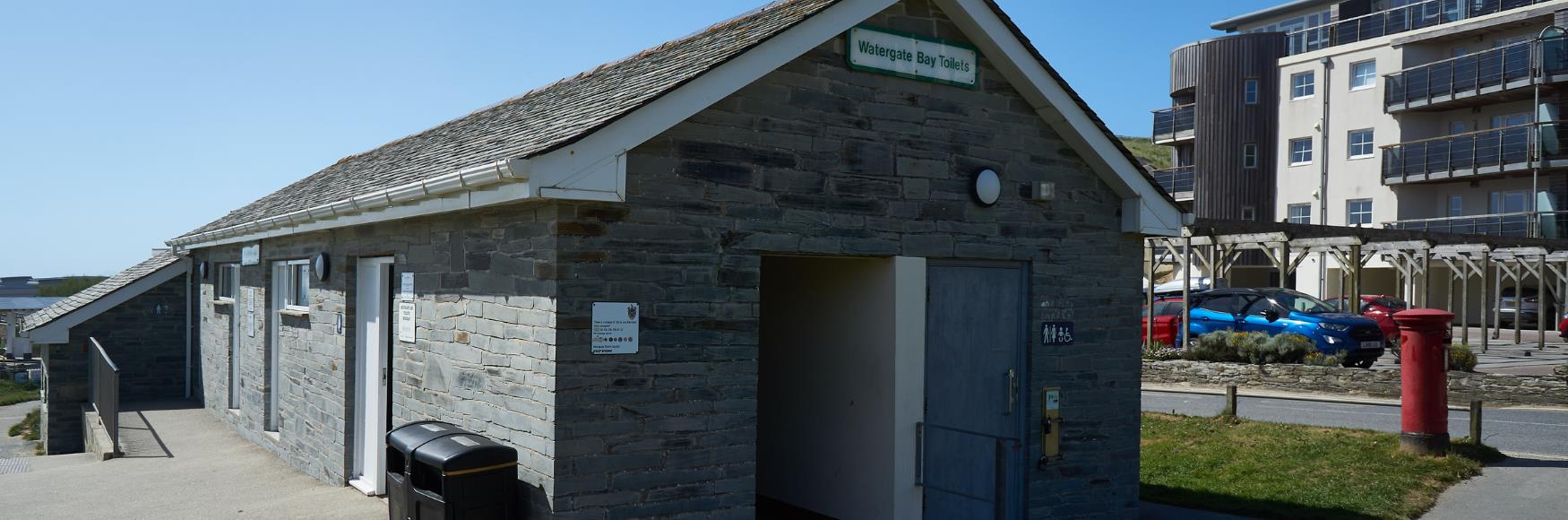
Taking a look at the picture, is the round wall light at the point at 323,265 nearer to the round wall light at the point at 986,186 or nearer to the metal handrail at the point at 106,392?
the metal handrail at the point at 106,392

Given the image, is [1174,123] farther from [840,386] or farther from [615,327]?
[615,327]

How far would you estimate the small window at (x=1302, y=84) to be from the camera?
37.4 metres

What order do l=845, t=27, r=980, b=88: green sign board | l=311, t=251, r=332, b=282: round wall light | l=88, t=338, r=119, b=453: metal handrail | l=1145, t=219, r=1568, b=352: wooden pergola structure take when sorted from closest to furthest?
l=845, t=27, r=980, b=88: green sign board < l=311, t=251, r=332, b=282: round wall light < l=88, t=338, r=119, b=453: metal handrail < l=1145, t=219, r=1568, b=352: wooden pergola structure

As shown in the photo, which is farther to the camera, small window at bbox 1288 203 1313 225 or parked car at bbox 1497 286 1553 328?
small window at bbox 1288 203 1313 225

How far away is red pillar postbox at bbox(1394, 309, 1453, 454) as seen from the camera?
1077 centimetres

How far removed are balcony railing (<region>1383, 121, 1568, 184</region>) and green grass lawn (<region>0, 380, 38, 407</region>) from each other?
1703 inches

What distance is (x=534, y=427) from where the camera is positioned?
639cm

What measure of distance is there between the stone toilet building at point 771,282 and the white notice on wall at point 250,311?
3.35 meters

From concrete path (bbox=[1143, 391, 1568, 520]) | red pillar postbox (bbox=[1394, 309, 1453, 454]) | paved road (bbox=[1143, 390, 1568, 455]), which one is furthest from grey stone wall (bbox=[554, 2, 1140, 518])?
paved road (bbox=[1143, 390, 1568, 455])

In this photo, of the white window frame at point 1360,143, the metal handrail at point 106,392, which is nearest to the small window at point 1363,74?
the white window frame at point 1360,143

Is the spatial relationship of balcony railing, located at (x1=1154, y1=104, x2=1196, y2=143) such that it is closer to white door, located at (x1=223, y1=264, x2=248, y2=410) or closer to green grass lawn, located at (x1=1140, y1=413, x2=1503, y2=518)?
green grass lawn, located at (x1=1140, y1=413, x2=1503, y2=518)

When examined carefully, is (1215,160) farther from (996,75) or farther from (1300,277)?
(996,75)

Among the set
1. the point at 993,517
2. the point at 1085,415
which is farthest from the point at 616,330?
the point at 1085,415

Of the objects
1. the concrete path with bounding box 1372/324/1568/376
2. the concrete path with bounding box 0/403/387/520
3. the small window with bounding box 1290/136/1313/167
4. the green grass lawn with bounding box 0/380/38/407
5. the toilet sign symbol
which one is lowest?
the green grass lawn with bounding box 0/380/38/407
